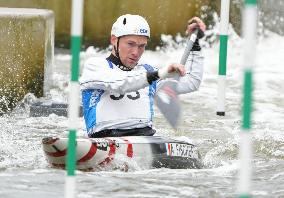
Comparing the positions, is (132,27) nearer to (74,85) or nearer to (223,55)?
(223,55)

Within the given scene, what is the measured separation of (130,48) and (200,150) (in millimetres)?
1842

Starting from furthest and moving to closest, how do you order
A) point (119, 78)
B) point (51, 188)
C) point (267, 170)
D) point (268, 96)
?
point (268, 96) → point (267, 170) → point (119, 78) → point (51, 188)

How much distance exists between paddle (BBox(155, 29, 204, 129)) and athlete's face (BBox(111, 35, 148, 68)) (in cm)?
33

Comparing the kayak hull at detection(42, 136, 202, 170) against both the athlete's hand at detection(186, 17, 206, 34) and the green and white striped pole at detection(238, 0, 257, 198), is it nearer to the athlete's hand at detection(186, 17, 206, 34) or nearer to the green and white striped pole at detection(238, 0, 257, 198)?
the athlete's hand at detection(186, 17, 206, 34)

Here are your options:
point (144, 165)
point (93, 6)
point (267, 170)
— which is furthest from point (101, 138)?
point (93, 6)

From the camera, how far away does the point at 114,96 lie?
7.70m

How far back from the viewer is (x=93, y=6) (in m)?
18.0

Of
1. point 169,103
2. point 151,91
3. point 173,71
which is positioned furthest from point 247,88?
point 151,91

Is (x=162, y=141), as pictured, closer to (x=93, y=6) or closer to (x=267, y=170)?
(x=267, y=170)

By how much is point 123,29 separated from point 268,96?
636 cm

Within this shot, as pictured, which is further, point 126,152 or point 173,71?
point 126,152

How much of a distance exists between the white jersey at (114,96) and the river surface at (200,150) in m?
0.40

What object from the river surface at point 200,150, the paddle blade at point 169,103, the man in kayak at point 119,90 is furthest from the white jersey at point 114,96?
the river surface at point 200,150

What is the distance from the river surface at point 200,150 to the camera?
6918 millimetres
